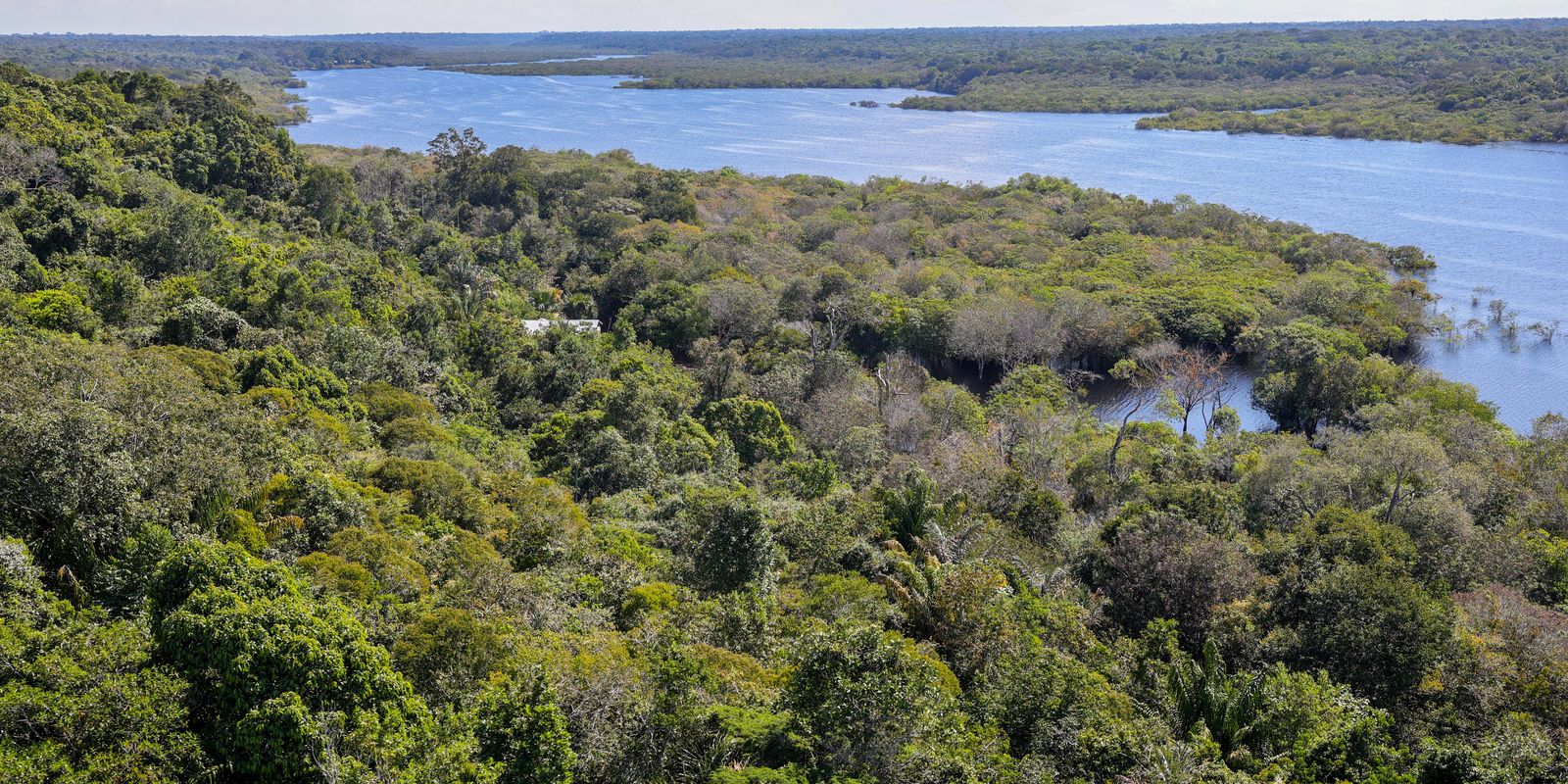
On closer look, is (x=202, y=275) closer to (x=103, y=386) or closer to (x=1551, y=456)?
(x=103, y=386)

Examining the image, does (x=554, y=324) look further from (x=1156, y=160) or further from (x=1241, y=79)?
(x=1241, y=79)

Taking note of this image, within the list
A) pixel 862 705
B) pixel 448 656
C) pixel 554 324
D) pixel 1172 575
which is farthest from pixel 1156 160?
pixel 448 656

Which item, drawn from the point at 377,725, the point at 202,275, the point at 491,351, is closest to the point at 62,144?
the point at 202,275

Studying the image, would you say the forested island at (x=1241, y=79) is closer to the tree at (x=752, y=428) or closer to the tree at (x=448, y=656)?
the tree at (x=752, y=428)

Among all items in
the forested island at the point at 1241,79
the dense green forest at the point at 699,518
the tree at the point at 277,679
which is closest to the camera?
the tree at the point at 277,679

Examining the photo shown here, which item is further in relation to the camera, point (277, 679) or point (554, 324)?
point (554, 324)

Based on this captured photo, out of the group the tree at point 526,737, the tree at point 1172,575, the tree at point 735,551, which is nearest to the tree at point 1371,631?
→ the tree at point 1172,575
